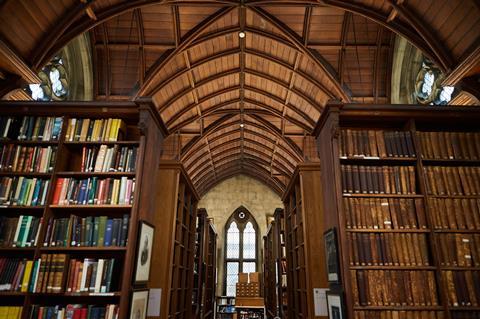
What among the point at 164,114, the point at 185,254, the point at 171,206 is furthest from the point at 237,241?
the point at 171,206

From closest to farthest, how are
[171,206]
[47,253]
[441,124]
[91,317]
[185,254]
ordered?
[91,317] → [47,253] → [441,124] → [171,206] → [185,254]

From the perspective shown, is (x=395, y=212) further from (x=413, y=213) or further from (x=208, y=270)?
(x=208, y=270)

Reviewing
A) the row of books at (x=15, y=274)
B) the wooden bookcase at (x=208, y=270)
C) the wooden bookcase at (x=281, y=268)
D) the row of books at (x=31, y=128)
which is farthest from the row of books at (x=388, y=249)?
the wooden bookcase at (x=208, y=270)

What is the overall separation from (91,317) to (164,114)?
7.74 m

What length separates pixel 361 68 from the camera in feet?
26.9

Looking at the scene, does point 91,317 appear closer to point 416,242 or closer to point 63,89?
point 416,242

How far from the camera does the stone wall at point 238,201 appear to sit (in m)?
18.9

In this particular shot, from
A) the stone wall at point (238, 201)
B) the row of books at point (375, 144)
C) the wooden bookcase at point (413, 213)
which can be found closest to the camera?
the wooden bookcase at point (413, 213)

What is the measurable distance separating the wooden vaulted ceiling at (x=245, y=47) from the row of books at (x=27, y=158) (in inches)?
45.9

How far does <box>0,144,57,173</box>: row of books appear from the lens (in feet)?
11.5

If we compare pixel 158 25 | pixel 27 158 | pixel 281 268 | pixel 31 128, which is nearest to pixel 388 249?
pixel 27 158

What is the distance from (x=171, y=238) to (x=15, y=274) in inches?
83.9

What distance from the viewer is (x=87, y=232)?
10.8 ft

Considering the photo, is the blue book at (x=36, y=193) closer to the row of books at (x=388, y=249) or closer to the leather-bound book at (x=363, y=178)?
the row of books at (x=388, y=249)
